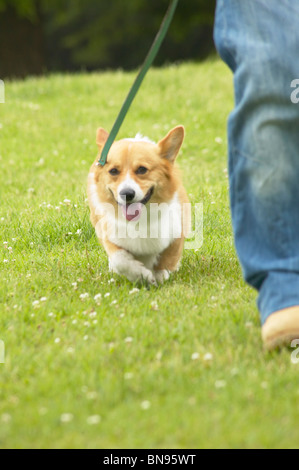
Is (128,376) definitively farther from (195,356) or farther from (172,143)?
(172,143)

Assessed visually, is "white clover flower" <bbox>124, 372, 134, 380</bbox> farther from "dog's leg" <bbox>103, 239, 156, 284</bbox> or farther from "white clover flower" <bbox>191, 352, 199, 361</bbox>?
"dog's leg" <bbox>103, 239, 156, 284</bbox>

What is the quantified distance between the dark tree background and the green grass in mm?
12028

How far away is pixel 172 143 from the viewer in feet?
12.8

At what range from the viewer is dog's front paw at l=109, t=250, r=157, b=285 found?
3.73 m

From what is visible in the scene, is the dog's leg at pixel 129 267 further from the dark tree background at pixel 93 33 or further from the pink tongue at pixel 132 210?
the dark tree background at pixel 93 33

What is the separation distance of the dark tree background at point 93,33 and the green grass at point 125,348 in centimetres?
1203

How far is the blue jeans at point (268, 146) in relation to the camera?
104 inches

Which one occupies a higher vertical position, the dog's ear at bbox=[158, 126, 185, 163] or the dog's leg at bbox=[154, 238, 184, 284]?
the dog's ear at bbox=[158, 126, 185, 163]

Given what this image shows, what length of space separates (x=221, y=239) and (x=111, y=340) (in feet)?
6.11

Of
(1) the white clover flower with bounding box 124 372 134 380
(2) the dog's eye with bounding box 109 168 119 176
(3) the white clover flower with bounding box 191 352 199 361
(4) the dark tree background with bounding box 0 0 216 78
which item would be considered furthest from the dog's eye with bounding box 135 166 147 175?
(4) the dark tree background with bounding box 0 0 216 78

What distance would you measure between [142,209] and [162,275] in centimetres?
39

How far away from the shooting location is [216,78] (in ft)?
32.4

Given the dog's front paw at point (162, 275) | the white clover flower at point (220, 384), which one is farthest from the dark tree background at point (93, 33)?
the white clover flower at point (220, 384)

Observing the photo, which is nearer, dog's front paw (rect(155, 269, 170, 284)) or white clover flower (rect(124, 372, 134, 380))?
white clover flower (rect(124, 372, 134, 380))
